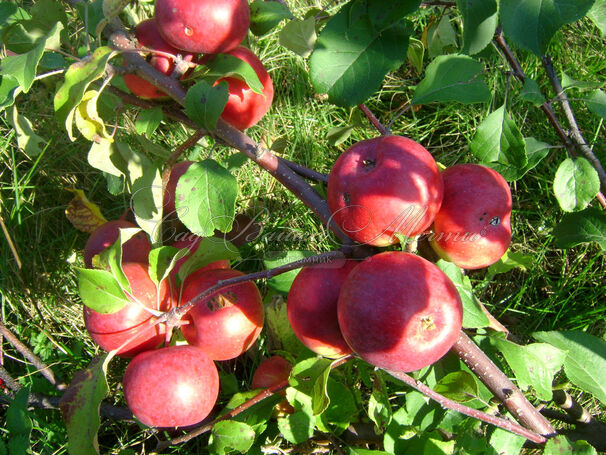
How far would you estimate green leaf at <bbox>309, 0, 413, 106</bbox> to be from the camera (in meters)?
1.23

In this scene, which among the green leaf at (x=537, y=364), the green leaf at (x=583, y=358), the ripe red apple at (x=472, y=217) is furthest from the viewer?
the green leaf at (x=583, y=358)

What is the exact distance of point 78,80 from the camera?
113 centimetres

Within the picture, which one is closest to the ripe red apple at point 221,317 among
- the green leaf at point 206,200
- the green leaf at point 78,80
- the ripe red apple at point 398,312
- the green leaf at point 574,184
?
the green leaf at point 206,200

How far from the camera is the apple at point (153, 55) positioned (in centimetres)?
139

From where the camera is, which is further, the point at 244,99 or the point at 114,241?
the point at 114,241

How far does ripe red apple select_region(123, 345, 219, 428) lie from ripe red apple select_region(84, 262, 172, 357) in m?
0.06

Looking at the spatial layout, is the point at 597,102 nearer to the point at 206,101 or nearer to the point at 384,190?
the point at 384,190

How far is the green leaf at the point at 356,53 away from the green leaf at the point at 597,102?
2.45ft

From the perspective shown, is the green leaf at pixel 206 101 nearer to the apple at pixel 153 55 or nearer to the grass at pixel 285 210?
the apple at pixel 153 55

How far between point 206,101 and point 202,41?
0.18m

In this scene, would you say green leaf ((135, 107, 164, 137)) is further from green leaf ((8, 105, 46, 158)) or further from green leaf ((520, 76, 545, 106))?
green leaf ((520, 76, 545, 106))

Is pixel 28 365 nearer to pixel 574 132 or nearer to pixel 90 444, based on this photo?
pixel 90 444

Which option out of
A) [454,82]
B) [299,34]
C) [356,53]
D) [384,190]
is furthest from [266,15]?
[384,190]

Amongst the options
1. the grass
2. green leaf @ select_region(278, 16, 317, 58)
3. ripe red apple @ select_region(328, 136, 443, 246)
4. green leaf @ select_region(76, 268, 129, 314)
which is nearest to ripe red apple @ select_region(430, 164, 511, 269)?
ripe red apple @ select_region(328, 136, 443, 246)
